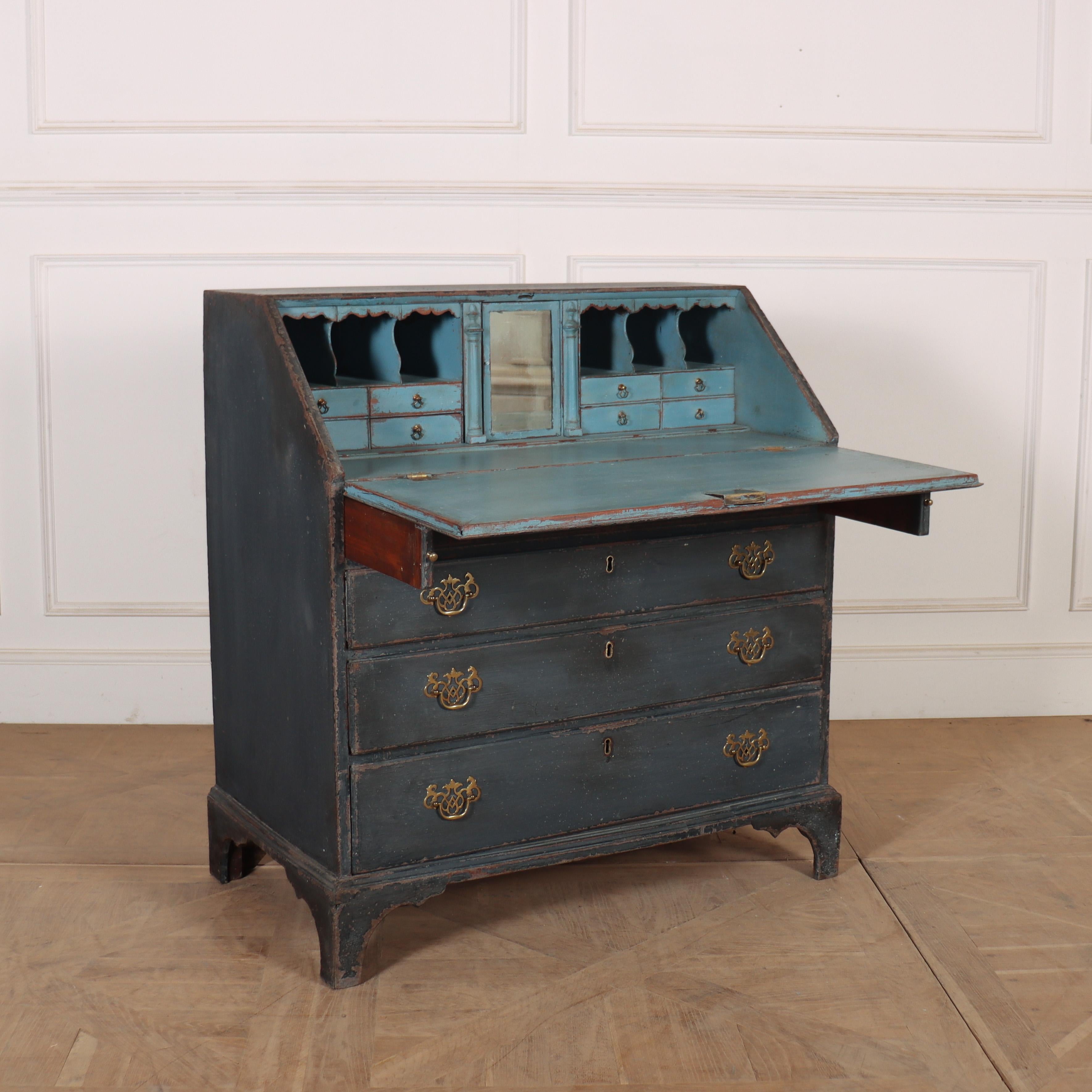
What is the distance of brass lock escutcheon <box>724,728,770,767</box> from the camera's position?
289 centimetres

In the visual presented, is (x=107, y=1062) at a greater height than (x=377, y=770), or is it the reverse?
(x=377, y=770)

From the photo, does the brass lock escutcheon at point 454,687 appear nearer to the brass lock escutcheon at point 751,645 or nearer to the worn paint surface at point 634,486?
the worn paint surface at point 634,486

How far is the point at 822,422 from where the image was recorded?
2.94m

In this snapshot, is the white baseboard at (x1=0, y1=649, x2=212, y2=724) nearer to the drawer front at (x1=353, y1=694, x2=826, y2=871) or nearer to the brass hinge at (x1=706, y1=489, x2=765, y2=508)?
the drawer front at (x1=353, y1=694, x2=826, y2=871)

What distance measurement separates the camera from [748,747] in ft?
9.56

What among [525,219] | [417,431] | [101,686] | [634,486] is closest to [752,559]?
[634,486]

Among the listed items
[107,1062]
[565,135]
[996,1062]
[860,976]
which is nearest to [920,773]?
[860,976]

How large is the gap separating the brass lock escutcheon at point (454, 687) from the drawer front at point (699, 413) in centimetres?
81

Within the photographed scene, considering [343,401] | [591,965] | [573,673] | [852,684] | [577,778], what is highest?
[343,401]

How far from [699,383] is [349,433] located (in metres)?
0.85

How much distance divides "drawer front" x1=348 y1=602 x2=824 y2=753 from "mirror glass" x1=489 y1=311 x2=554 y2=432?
49cm

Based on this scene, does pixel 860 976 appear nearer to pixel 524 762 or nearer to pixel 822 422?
pixel 524 762

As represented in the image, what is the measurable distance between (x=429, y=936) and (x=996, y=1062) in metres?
1.09

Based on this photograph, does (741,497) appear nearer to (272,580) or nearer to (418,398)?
(418,398)
